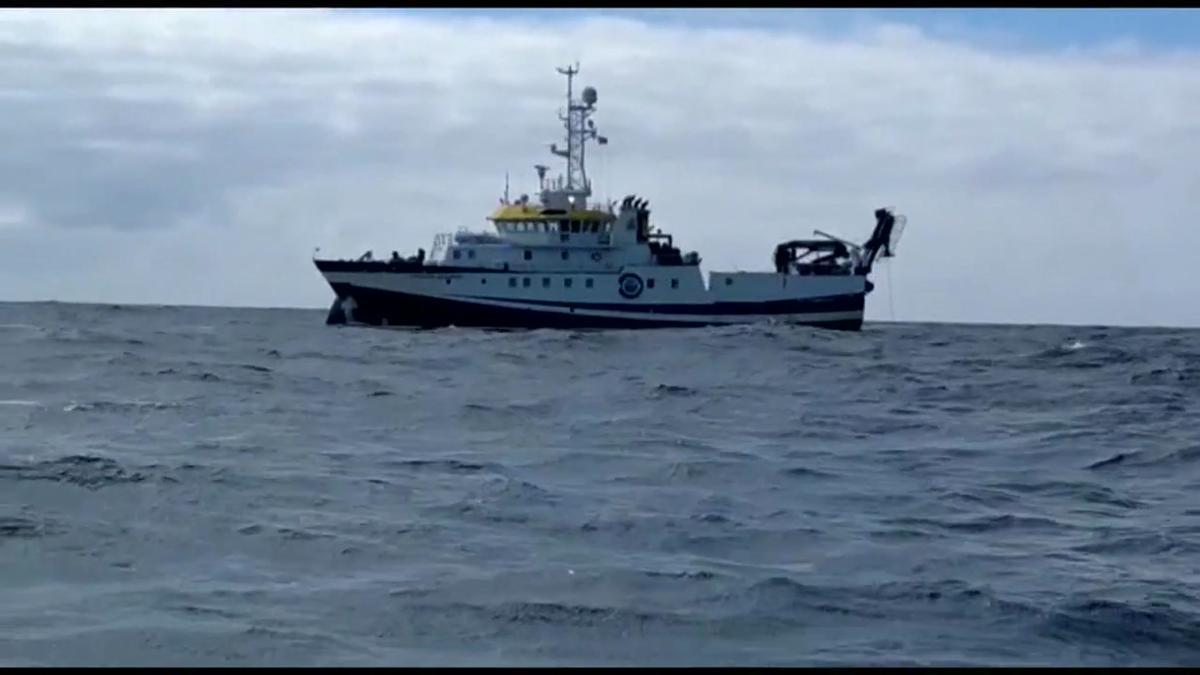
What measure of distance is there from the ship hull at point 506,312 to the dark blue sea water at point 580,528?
88.7ft

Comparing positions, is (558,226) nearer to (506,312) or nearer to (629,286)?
(629,286)

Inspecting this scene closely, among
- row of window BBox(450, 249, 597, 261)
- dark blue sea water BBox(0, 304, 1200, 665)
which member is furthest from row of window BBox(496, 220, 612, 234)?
dark blue sea water BBox(0, 304, 1200, 665)

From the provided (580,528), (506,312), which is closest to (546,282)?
(506,312)

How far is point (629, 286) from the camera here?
5262cm

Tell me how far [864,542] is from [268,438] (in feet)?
27.0

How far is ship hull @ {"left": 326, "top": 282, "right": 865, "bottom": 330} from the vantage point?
5212cm

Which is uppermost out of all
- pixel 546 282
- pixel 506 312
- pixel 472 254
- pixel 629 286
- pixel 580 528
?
pixel 472 254

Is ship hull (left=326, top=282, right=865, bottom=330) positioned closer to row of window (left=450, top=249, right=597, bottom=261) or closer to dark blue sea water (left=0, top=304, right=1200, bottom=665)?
row of window (left=450, top=249, right=597, bottom=261)

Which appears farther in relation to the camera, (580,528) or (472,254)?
(472,254)

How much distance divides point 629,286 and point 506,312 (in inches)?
176

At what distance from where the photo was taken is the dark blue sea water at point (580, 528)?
785cm

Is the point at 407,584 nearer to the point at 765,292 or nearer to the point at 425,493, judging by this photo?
the point at 425,493

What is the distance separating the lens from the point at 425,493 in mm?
12727

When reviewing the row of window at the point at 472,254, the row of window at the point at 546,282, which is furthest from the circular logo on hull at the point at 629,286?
the row of window at the point at 472,254
